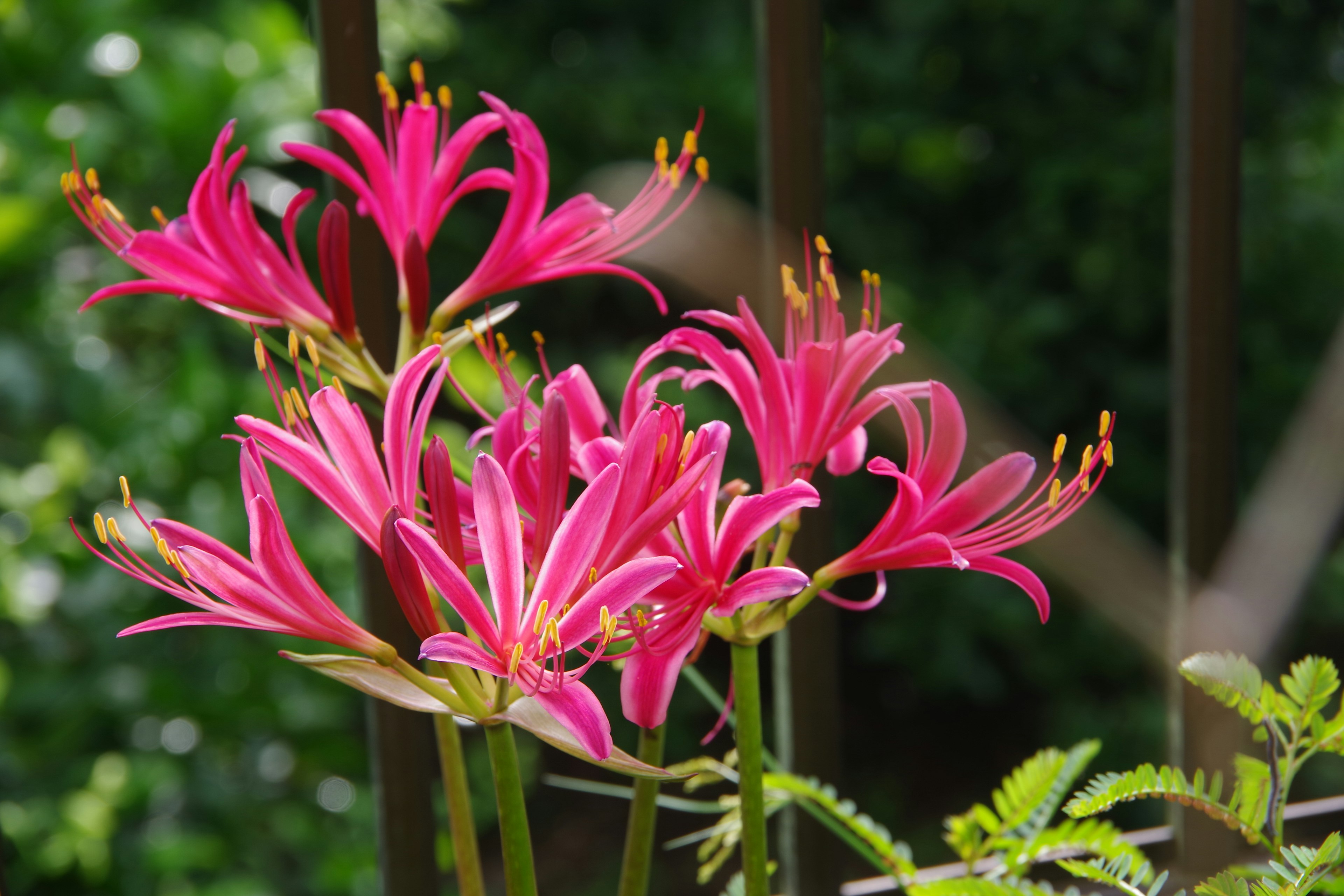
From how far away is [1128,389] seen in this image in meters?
1.91

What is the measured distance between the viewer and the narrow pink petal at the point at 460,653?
0.29m

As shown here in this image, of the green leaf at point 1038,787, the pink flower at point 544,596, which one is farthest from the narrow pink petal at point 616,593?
the green leaf at point 1038,787

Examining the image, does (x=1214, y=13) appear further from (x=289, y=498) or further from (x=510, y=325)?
(x=510, y=325)

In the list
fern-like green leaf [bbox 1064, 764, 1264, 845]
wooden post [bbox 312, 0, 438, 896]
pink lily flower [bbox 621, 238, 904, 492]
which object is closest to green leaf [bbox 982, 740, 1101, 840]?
fern-like green leaf [bbox 1064, 764, 1264, 845]

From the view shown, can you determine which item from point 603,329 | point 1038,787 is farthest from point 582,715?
point 603,329

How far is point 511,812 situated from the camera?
33 centimetres

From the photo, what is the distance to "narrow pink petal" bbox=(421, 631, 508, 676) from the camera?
29 cm

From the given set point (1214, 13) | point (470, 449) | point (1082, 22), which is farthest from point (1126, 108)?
point (470, 449)

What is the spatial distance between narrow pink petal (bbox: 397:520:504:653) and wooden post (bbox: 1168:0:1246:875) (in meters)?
0.43

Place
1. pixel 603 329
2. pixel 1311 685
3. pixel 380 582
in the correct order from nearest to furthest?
pixel 1311 685, pixel 380 582, pixel 603 329

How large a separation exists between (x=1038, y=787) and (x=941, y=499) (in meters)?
0.16

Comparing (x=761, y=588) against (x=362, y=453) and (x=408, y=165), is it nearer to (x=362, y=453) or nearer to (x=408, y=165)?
(x=362, y=453)

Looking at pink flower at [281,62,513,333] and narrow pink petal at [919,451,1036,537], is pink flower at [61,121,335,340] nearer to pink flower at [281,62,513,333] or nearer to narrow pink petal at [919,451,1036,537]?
pink flower at [281,62,513,333]

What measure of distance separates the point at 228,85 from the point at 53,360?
347 mm
